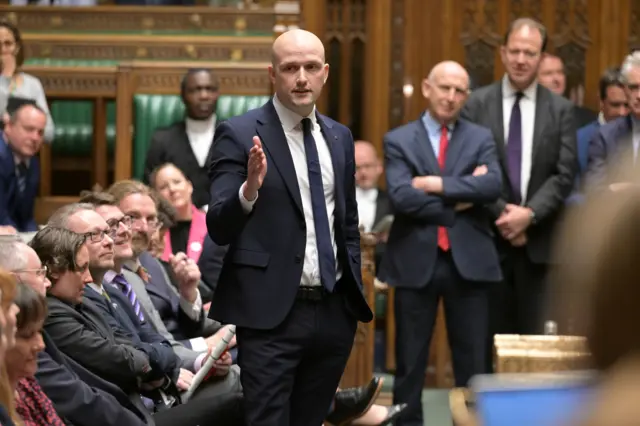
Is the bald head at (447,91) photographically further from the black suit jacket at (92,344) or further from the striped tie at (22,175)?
the striped tie at (22,175)

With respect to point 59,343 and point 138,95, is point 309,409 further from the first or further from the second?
point 138,95

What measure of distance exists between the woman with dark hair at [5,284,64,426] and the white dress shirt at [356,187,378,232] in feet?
11.6

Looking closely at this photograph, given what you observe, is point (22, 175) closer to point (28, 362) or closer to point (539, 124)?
point (539, 124)

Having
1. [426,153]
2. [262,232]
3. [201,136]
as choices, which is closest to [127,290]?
[262,232]

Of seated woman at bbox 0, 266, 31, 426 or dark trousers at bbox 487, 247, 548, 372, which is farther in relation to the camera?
dark trousers at bbox 487, 247, 548, 372

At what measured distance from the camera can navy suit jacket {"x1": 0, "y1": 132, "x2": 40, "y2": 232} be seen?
19.6 feet

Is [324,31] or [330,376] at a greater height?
[324,31]

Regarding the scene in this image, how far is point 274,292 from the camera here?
3.66 metres

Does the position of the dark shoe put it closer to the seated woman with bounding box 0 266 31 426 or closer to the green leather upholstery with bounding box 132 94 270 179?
the seated woman with bounding box 0 266 31 426

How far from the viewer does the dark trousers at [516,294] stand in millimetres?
5422

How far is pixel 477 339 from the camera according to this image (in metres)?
5.21

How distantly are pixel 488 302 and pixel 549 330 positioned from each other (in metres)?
0.84

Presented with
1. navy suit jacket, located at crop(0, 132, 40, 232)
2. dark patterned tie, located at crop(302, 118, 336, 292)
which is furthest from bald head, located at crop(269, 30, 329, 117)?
navy suit jacket, located at crop(0, 132, 40, 232)

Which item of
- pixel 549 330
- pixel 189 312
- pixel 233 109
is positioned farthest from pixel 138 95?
pixel 549 330
